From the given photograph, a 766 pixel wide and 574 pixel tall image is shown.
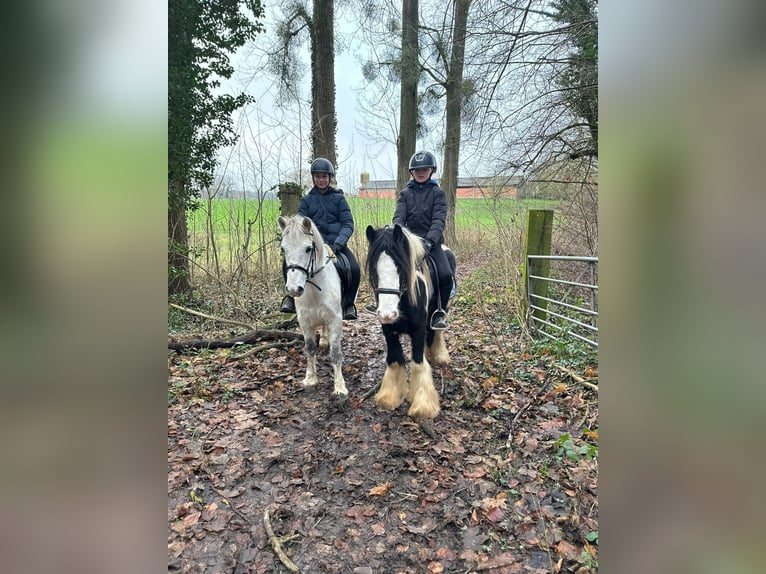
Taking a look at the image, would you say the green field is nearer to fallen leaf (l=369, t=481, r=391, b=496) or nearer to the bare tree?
the bare tree

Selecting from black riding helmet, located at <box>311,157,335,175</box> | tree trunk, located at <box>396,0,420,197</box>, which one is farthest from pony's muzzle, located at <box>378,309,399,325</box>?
tree trunk, located at <box>396,0,420,197</box>

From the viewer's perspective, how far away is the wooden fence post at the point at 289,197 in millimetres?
6215

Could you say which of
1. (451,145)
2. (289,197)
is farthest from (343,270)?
(451,145)

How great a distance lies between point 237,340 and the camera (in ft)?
15.9

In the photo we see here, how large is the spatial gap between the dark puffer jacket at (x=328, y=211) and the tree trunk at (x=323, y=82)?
257 cm

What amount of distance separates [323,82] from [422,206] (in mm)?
4432

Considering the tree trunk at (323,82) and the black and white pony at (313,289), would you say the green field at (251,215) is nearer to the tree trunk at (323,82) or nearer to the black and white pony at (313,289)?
the tree trunk at (323,82)

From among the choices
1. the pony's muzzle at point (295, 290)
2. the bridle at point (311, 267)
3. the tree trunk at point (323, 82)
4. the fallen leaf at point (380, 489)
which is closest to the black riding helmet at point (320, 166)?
the bridle at point (311, 267)
